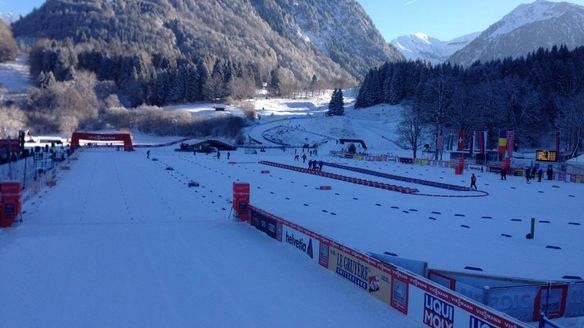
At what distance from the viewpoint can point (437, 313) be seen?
734cm

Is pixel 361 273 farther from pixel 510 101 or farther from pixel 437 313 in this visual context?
pixel 510 101

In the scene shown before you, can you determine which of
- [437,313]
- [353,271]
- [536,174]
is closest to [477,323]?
[437,313]

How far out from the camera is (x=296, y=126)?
8894 cm

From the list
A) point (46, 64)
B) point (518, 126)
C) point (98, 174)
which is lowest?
point (98, 174)

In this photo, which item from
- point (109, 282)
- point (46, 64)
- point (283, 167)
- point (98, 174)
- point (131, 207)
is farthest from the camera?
point (46, 64)

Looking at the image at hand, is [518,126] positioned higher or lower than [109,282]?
higher

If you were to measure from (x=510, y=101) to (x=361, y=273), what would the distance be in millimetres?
68740

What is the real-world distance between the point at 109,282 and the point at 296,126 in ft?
262

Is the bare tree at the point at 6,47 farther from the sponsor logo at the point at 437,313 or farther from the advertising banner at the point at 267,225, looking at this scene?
the sponsor logo at the point at 437,313

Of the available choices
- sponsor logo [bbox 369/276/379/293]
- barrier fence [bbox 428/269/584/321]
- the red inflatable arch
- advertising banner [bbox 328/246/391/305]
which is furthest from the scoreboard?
the red inflatable arch

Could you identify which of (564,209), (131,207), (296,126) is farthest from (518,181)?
(296,126)

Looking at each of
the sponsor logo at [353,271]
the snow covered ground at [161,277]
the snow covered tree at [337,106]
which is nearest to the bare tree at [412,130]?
the snow covered tree at [337,106]

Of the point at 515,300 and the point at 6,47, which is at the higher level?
the point at 6,47

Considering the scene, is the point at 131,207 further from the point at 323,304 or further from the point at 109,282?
the point at 323,304
